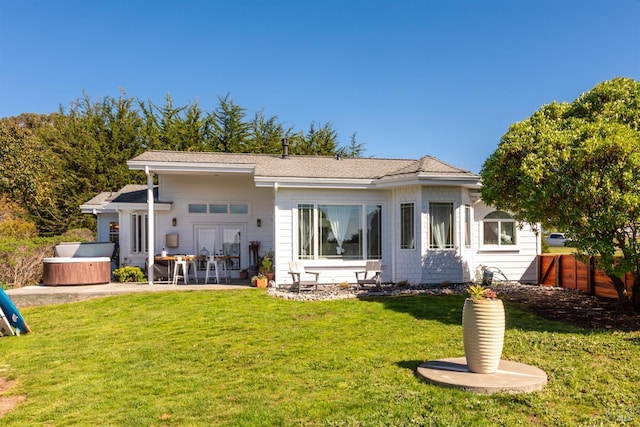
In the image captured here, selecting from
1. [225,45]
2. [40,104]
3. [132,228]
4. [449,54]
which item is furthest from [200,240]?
[40,104]

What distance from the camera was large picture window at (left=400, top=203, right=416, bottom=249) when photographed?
12.7 meters

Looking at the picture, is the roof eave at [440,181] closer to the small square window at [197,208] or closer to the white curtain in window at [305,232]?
the white curtain in window at [305,232]

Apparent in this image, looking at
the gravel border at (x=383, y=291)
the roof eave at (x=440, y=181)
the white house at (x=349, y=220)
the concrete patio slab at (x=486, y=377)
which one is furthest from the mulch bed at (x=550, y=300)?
the concrete patio slab at (x=486, y=377)

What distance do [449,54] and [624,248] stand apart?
11.9m

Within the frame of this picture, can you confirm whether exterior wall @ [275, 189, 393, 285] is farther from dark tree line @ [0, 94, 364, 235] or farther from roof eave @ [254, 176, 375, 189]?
dark tree line @ [0, 94, 364, 235]

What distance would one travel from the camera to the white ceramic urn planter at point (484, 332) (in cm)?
510

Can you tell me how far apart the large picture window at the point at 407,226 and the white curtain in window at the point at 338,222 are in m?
1.61

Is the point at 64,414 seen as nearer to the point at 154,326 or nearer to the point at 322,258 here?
the point at 154,326

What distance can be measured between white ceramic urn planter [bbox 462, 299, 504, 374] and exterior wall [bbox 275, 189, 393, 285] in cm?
806

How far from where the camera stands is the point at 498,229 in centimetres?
1381

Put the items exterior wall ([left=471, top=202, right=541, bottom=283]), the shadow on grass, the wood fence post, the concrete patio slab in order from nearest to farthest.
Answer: the concrete patio slab
the shadow on grass
the wood fence post
exterior wall ([left=471, top=202, right=541, bottom=283])

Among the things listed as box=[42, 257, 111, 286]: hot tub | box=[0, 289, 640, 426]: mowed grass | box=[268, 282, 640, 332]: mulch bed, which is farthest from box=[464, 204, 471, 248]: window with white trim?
box=[42, 257, 111, 286]: hot tub

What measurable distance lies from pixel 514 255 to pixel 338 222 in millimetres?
5657

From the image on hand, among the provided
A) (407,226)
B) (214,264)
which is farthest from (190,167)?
(407,226)
